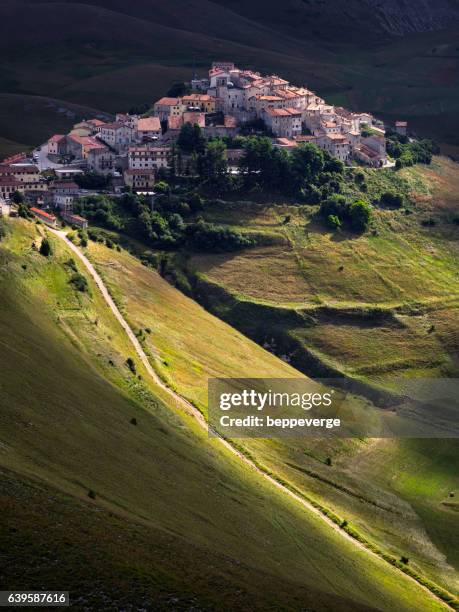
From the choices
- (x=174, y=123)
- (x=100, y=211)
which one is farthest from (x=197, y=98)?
(x=100, y=211)

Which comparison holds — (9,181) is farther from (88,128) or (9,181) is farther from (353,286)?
(353,286)

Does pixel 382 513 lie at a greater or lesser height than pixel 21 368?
lesser

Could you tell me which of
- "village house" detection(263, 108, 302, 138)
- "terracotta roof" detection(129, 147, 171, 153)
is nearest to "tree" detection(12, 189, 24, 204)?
"terracotta roof" detection(129, 147, 171, 153)

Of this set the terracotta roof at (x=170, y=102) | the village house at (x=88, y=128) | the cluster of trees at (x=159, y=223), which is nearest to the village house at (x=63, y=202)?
the cluster of trees at (x=159, y=223)

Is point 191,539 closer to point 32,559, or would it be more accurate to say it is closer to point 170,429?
point 32,559

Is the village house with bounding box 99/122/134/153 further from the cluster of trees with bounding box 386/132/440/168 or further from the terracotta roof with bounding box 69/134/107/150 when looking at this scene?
the cluster of trees with bounding box 386/132/440/168

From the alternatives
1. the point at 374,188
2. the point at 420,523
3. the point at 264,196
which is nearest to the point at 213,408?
the point at 420,523
